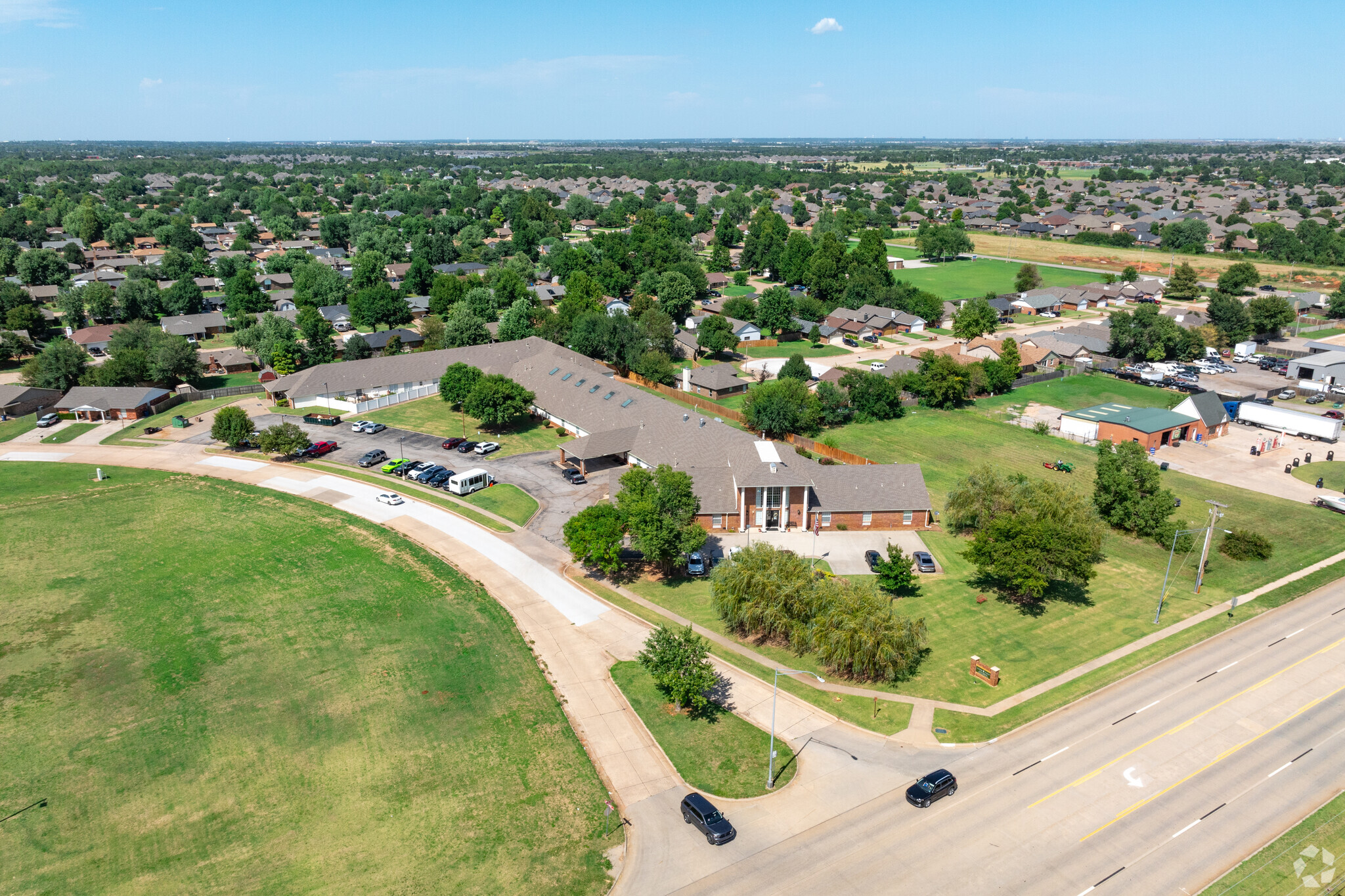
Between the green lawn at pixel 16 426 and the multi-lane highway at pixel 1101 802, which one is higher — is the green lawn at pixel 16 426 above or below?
below

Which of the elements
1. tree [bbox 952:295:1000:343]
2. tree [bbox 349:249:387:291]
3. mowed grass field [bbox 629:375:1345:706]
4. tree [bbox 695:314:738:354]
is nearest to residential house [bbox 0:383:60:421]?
tree [bbox 349:249:387:291]

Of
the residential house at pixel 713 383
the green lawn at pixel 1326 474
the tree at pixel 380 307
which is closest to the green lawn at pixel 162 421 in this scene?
the tree at pixel 380 307

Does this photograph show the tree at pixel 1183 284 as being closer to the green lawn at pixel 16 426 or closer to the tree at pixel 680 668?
the tree at pixel 680 668

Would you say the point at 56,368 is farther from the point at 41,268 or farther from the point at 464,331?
the point at 41,268

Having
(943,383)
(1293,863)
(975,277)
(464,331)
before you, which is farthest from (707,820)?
(975,277)

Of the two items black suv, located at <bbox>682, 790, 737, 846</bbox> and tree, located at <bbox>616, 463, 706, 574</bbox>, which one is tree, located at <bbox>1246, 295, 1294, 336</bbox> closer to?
tree, located at <bbox>616, 463, 706, 574</bbox>
